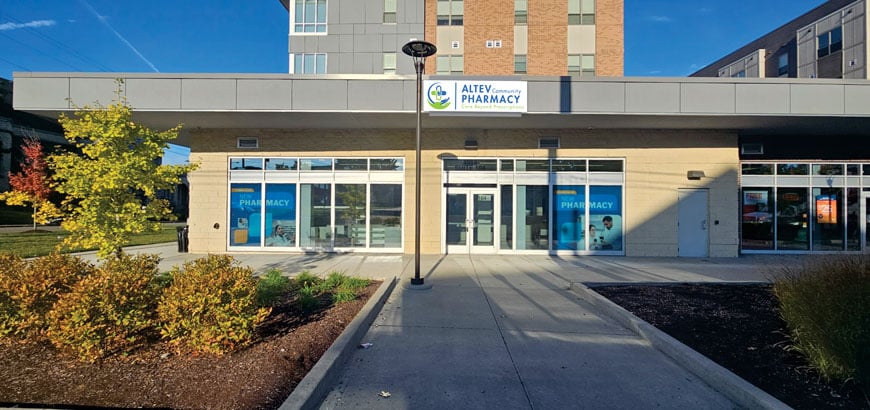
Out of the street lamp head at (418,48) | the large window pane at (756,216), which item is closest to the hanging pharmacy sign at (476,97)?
the street lamp head at (418,48)

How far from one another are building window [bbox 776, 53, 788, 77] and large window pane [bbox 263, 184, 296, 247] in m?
46.1

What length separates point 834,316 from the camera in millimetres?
3953

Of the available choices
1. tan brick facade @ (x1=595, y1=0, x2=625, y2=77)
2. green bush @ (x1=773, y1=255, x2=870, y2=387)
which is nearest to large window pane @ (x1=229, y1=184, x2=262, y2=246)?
green bush @ (x1=773, y1=255, x2=870, y2=387)

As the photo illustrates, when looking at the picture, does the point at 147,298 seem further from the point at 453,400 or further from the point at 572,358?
the point at 572,358

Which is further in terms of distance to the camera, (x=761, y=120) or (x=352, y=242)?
(x=352, y=242)

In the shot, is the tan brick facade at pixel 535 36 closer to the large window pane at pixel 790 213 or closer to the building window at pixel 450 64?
the building window at pixel 450 64

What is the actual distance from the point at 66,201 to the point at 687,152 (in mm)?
15688

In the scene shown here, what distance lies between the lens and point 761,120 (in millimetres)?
12047

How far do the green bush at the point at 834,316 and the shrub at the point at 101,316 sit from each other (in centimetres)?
671


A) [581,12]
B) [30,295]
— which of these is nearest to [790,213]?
[581,12]

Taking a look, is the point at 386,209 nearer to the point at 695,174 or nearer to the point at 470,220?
the point at 470,220

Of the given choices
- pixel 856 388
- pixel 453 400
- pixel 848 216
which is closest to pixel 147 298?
pixel 453 400

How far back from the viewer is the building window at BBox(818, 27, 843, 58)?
33.1 meters

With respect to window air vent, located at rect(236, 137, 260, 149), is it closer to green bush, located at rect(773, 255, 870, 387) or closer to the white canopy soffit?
the white canopy soffit
